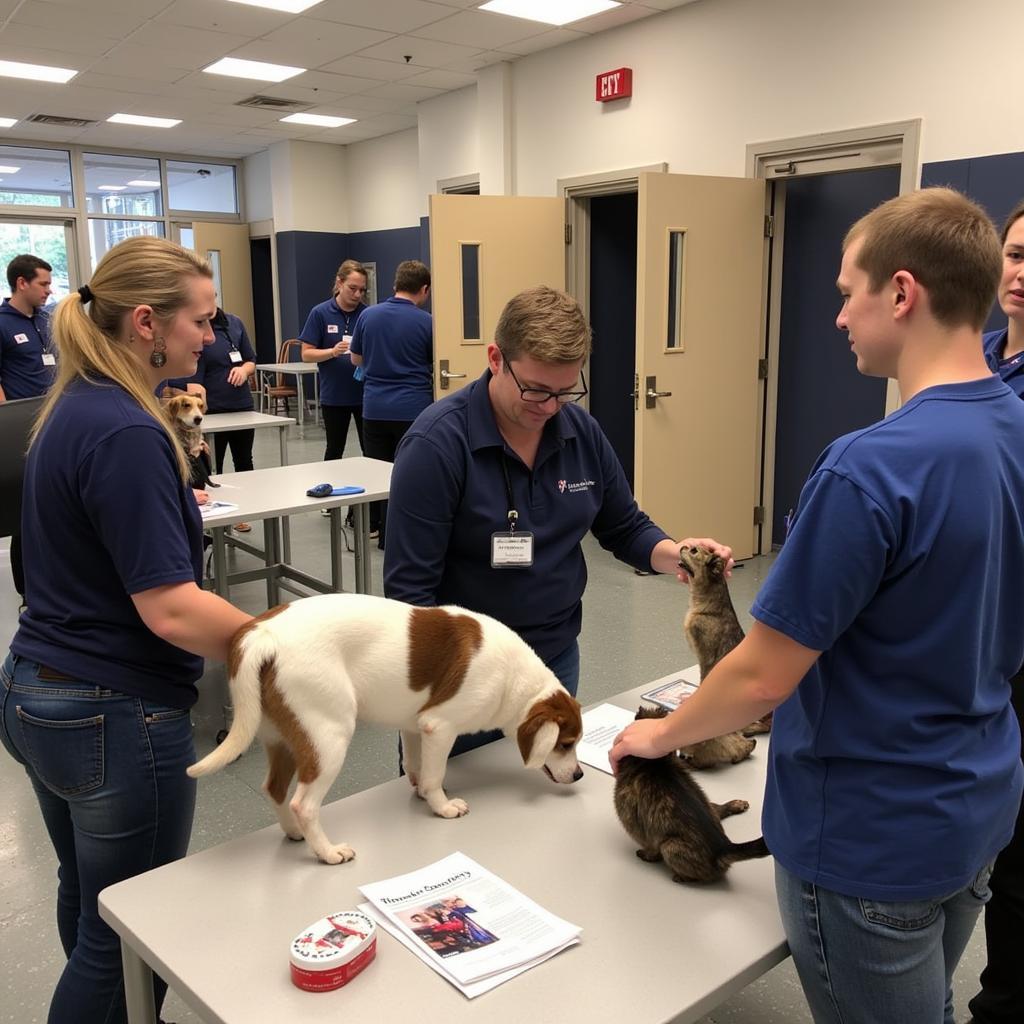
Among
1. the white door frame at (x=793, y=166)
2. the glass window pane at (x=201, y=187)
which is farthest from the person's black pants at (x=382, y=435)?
the glass window pane at (x=201, y=187)

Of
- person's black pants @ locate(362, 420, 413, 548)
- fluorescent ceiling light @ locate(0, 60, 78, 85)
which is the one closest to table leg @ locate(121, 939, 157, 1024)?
person's black pants @ locate(362, 420, 413, 548)

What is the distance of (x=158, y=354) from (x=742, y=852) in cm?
118

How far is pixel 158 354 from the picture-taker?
4.73ft

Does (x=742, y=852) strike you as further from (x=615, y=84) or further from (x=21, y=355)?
(x=615, y=84)

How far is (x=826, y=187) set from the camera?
4.99 meters

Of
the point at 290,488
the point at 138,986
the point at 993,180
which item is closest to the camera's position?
the point at 138,986

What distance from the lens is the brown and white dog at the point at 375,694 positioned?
1.29 metres

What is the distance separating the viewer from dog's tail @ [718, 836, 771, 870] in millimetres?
1265

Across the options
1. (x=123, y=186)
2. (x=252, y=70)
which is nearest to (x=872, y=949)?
(x=252, y=70)

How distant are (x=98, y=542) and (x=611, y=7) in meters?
5.21

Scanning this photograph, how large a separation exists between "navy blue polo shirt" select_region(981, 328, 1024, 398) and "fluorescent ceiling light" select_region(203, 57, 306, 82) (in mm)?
6651

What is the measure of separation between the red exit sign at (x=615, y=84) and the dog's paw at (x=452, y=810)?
533cm

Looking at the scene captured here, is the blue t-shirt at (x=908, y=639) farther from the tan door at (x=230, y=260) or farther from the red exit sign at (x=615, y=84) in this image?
the tan door at (x=230, y=260)

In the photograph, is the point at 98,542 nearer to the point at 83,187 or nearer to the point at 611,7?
the point at 611,7
